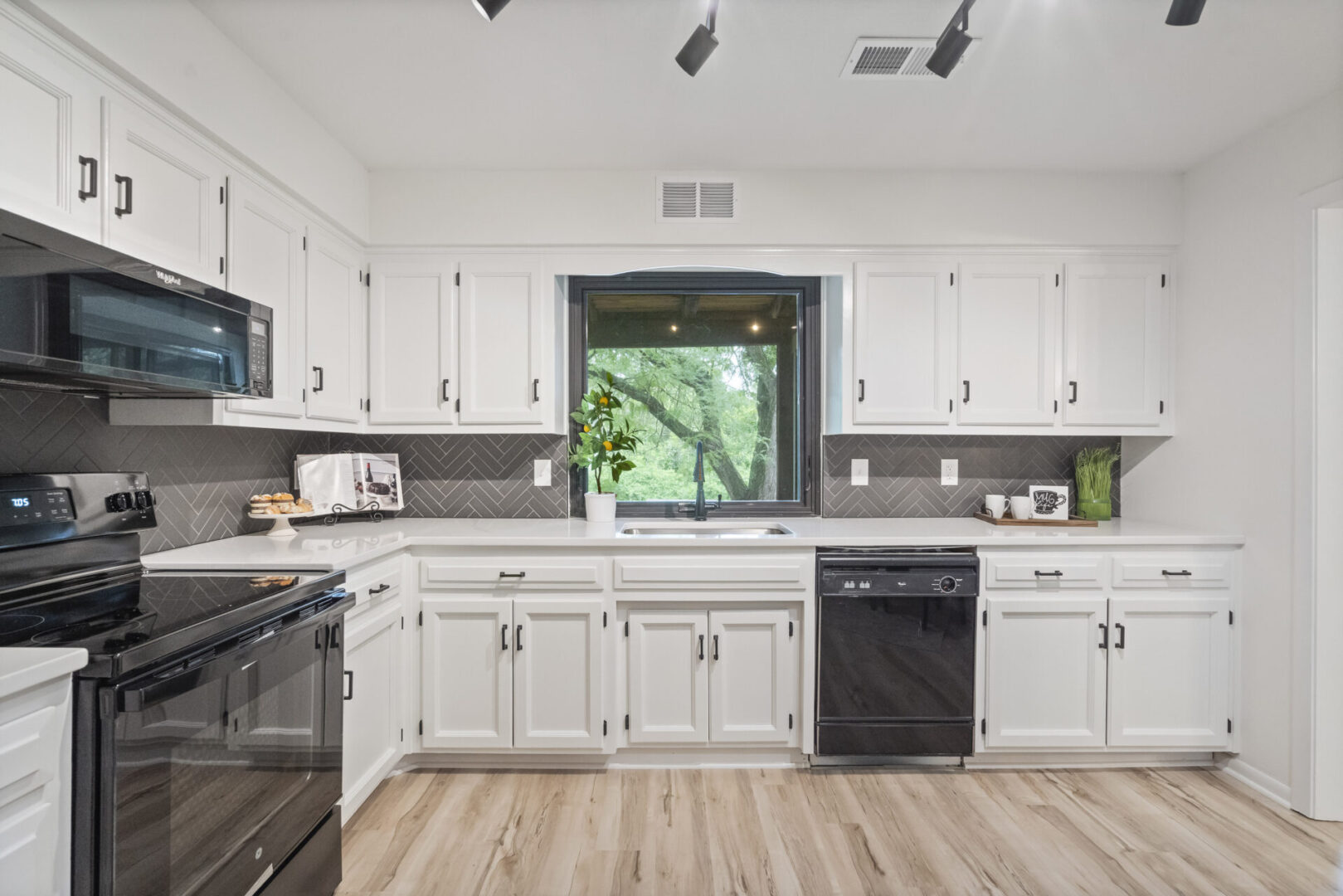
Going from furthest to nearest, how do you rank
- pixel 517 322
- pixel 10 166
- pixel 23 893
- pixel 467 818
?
pixel 517 322, pixel 467 818, pixel 10 166, pixel 23 893

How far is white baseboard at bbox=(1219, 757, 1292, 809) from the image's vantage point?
2404 millimetres

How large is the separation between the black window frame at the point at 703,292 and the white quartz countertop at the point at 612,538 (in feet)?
0.78

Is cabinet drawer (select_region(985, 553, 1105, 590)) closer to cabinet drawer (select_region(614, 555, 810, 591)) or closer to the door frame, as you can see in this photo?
the door frame

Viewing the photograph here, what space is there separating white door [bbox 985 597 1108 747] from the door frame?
23.6 inches

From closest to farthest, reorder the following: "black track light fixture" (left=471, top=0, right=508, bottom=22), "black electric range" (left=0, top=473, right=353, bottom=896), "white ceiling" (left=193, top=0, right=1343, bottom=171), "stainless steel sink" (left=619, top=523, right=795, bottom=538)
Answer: "black electric range" (left=0, top=473, right=353, bottom=896), "black track light fixture" (left=471, top=0, right=508, bottom=22), "white ceiling" (left=193, top=0, right=1343, bottom=171), "stainless steel sink" (left=619, top=523, right=795, bottom=538)

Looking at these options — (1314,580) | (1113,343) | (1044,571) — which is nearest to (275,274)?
(1044,571)

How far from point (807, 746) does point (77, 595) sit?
2.33 meters

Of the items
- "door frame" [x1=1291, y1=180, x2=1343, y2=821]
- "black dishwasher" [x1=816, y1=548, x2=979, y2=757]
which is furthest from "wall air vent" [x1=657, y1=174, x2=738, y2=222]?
"door frame" [x1=1291, y1=180, x2=1343, y2=821]

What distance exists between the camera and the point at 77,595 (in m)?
1.54

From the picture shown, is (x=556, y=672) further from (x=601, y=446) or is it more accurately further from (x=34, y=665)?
(x=34, y=665)

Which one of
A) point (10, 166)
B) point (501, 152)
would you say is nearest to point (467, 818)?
point (10, 166)

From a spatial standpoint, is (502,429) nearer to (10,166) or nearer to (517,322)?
(517,322)

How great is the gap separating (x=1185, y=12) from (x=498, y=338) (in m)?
2.42

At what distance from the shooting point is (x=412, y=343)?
9.57 ft
